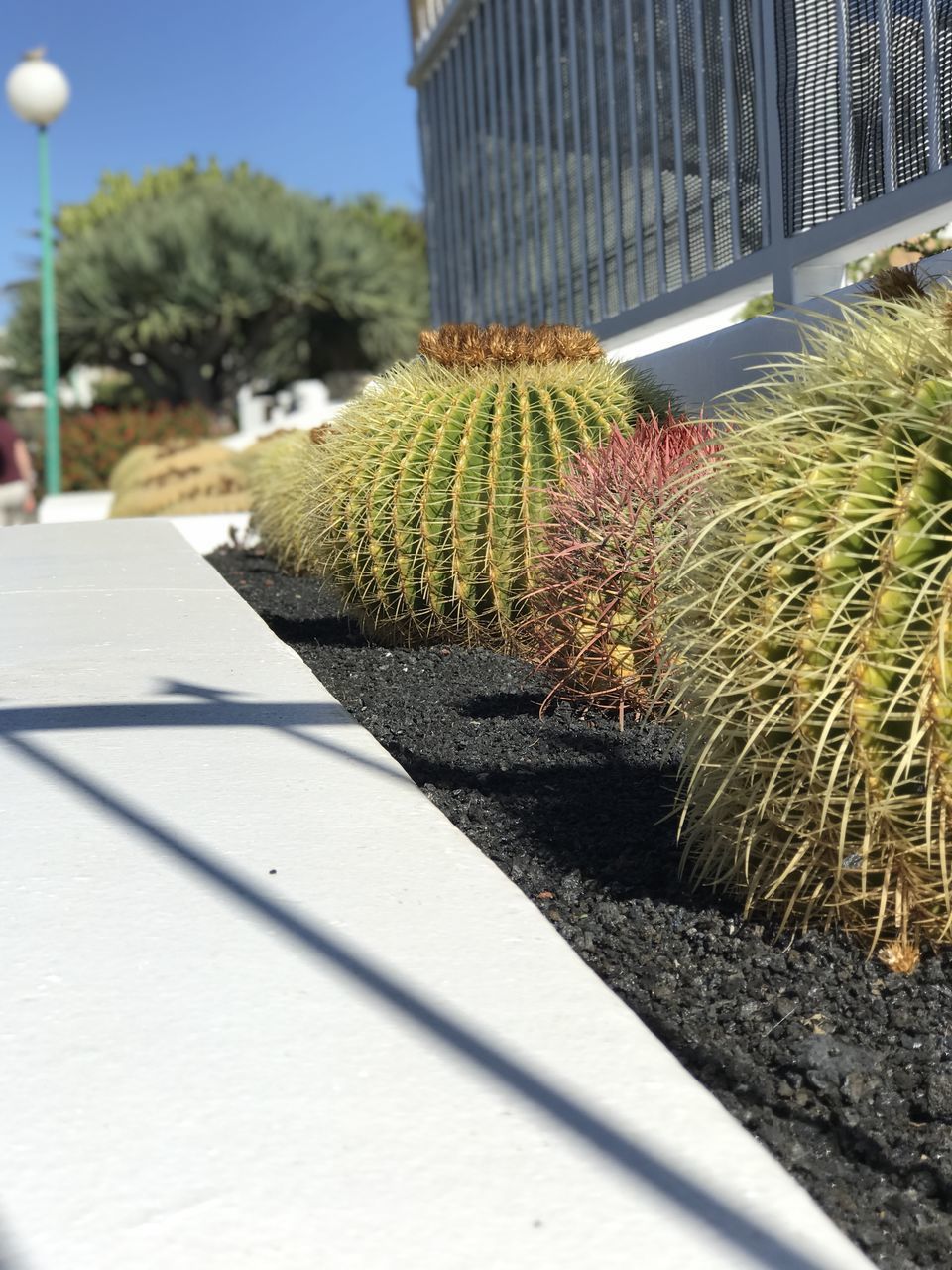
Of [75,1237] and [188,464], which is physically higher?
[188,464]

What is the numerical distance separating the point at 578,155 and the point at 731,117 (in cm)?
265

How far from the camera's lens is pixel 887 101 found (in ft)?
16.8

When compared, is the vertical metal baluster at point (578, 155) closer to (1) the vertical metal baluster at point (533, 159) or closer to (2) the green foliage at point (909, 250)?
(1) the vertical metal baluster at point (533, 159)

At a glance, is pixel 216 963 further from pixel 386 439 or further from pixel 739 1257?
pixel 386 439

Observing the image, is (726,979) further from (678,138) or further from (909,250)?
(678,138)

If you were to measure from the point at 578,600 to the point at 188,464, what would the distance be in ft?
33.6

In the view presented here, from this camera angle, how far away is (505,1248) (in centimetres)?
125

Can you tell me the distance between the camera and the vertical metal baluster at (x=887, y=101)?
5.07 metres

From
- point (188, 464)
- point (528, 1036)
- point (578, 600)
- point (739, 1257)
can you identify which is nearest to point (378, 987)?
point (528, 1036)

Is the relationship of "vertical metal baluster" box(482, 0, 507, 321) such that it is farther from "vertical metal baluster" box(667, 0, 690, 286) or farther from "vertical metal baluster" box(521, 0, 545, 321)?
"vertical metal baluster" box(667, 0, 690, 286)

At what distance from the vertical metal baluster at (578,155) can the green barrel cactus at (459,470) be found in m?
4.29

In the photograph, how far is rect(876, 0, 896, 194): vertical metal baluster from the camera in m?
5.07

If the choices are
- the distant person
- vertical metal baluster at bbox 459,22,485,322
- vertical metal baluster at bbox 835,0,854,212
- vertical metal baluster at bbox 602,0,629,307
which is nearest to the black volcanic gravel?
vertical metal baluster at bbox 835,0,854,212

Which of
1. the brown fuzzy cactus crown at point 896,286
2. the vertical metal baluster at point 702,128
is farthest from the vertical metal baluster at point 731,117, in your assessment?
the brown fuzzy cactus crown at point 896,286
